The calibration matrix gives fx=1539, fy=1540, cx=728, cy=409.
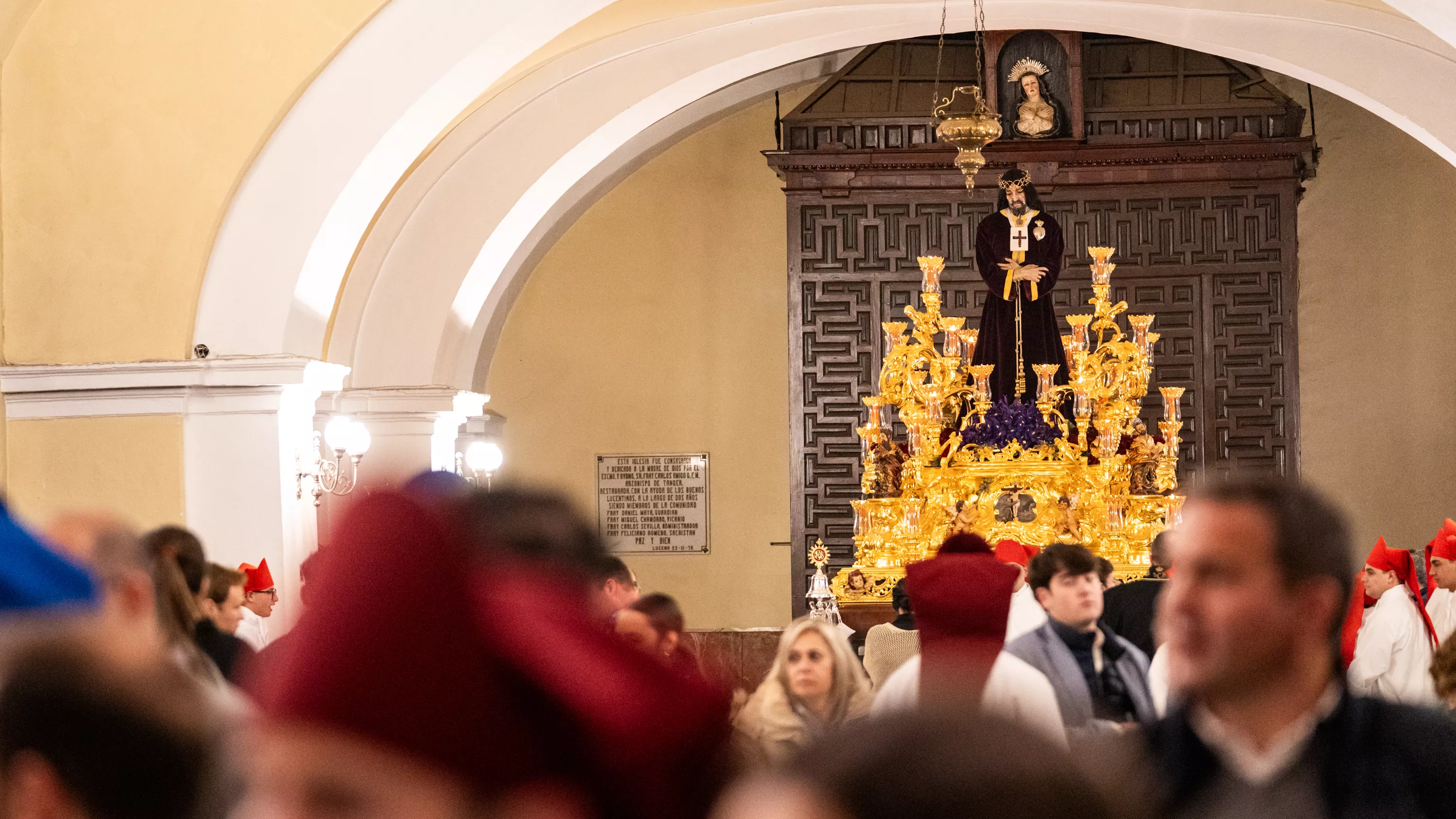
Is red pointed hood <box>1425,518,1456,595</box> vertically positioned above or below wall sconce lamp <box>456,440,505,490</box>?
below

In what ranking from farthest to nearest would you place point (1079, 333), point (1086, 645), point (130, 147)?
point (1079, 333) < point (130, 147) < point (1086, 645)

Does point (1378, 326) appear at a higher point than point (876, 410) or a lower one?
higher

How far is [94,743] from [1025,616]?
3597 millimetres

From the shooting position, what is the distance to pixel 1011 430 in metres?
11.6

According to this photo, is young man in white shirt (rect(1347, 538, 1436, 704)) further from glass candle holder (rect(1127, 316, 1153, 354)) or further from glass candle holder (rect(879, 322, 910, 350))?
glass candle holder (rect(879, 322, 910, 350))

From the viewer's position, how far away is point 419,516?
958mm

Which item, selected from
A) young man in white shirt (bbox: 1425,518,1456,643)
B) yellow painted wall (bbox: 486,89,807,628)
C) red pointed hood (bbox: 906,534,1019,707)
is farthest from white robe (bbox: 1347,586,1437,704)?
yellow painted wall (bbox: 486,89,807,628)

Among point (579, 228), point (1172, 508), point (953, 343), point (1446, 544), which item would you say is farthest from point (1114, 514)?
point (579, 228)

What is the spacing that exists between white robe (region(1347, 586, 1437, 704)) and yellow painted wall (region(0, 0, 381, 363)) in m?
6.13

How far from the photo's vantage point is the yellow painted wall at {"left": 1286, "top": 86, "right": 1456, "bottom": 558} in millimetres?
16266

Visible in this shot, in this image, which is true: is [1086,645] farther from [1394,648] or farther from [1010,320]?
[1010,320]

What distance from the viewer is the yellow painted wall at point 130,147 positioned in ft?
27.5

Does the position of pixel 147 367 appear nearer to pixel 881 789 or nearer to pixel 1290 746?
pixel 1290 746

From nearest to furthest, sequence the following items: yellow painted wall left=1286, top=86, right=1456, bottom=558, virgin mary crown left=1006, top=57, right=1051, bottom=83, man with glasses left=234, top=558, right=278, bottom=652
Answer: man with glasses left=234, top=558, right=278, bottom=652, virgin mary crown left=1006, top=57, right=1051, bottom=83, yellow painted wall left=1286, top=86, right=1456, bottom=558
